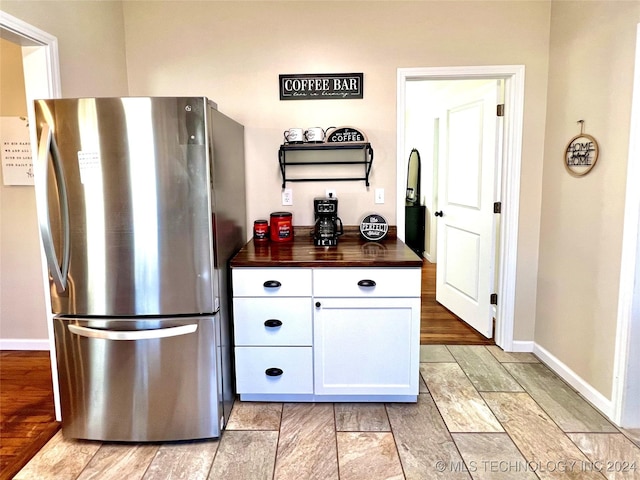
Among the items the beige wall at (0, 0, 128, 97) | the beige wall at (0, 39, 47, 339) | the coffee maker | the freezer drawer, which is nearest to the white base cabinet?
the freezer drawer

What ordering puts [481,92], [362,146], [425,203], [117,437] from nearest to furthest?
[117,437] → [362,146] → [481,92] → [425,203]

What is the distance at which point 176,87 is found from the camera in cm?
266

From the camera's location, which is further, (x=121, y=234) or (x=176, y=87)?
(x=176, y=87)

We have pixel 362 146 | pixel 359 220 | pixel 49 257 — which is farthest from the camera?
pixel 359 220

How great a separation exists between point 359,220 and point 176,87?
152 cm

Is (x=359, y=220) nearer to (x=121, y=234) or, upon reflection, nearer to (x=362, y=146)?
(x=362, y=146)

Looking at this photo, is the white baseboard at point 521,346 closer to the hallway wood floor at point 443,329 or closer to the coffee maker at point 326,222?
the hallway wood floor at point 443,329

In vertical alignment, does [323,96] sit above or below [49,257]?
above

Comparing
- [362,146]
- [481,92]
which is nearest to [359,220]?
[362,146]

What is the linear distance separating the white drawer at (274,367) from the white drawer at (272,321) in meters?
0.05

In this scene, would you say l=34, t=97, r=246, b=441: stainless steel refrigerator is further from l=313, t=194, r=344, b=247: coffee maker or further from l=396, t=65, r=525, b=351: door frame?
l=396, t=65, r=525, b=351: door frame

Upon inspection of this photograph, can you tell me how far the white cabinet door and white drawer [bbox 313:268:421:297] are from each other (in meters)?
0.04

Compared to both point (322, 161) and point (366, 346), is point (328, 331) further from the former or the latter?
point (322, 161)

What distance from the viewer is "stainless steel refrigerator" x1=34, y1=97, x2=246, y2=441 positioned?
1.70 metres
